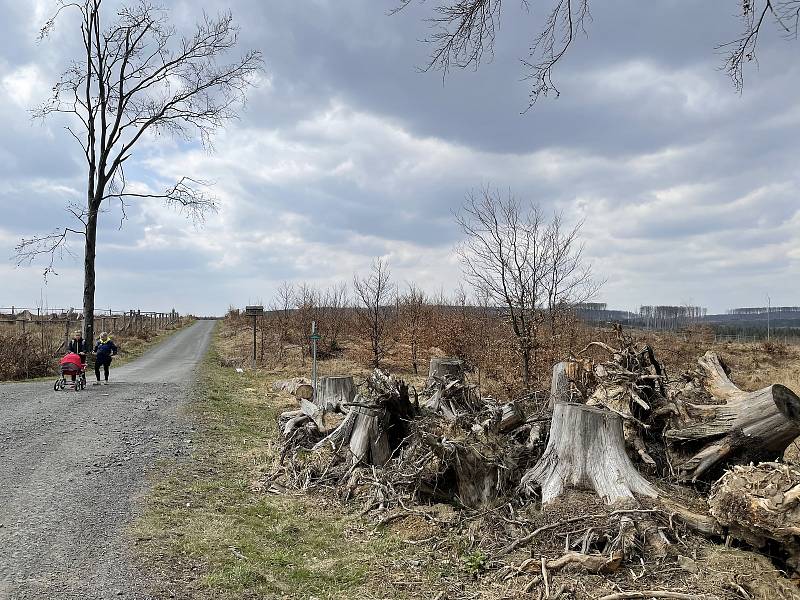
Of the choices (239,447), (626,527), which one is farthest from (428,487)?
(239,447)

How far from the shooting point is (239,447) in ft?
27.3

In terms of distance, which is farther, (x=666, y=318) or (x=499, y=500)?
(x=666, y=318)

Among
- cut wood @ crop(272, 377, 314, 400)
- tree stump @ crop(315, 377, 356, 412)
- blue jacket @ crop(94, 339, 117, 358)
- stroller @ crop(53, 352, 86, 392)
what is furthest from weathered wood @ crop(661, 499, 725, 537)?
blue jacket @ crop(94, 339, 117, 358)

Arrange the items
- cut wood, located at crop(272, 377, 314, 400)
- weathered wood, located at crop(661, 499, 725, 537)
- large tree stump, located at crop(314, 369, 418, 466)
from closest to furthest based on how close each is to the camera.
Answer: weathered wood, located at crop(661, 499, 725, 537)
large tree stump, located at crop(314, 369, 418, 466)
cut wood, located at crop(272, 377, 314, 400)

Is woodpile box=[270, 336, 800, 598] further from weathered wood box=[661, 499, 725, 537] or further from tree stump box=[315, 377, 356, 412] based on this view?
tree stump box=[315, 377, 356, 412]

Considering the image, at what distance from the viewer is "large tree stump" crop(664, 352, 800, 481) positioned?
4898 mm

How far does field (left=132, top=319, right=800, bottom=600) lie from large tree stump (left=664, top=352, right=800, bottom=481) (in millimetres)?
1081

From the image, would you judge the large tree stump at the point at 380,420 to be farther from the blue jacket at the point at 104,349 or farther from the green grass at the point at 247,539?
the blue jacket at the point at 104,349

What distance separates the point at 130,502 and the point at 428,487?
293 centimetres

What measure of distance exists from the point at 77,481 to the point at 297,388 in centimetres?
829

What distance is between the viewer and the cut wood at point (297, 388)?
14121mm

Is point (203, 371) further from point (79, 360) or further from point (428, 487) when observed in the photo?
point (428, 487)

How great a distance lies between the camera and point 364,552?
15.8 feet

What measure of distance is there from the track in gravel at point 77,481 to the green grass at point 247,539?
0.28 m
